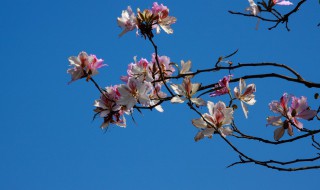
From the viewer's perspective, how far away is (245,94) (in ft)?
8.07

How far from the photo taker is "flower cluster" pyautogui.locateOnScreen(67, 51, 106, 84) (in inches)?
102

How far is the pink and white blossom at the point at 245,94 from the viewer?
2441 mm

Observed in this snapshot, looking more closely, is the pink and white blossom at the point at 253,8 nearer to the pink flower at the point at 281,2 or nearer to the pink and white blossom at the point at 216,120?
the pink flower at the point at 281,2

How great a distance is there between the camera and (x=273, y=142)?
92.5 inches

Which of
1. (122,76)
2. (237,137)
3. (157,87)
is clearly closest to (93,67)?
(122,76)

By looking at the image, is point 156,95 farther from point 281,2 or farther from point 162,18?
point 281,2

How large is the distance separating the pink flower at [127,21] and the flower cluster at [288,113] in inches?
33.4

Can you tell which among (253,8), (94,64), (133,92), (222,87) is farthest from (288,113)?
(94,64)

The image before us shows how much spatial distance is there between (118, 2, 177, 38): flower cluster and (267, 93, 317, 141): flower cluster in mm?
729

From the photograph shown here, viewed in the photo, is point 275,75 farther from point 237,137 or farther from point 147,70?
point 147,70

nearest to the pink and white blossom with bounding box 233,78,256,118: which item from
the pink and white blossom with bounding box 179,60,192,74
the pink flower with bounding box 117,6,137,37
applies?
the pink and white blossom with bounding box 179,60,192,74

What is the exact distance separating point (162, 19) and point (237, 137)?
2.54 feet

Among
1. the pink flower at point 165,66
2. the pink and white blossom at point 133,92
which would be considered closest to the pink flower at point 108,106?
the pink and white blossom at point 133,92

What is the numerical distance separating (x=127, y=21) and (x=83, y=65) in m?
0.36
